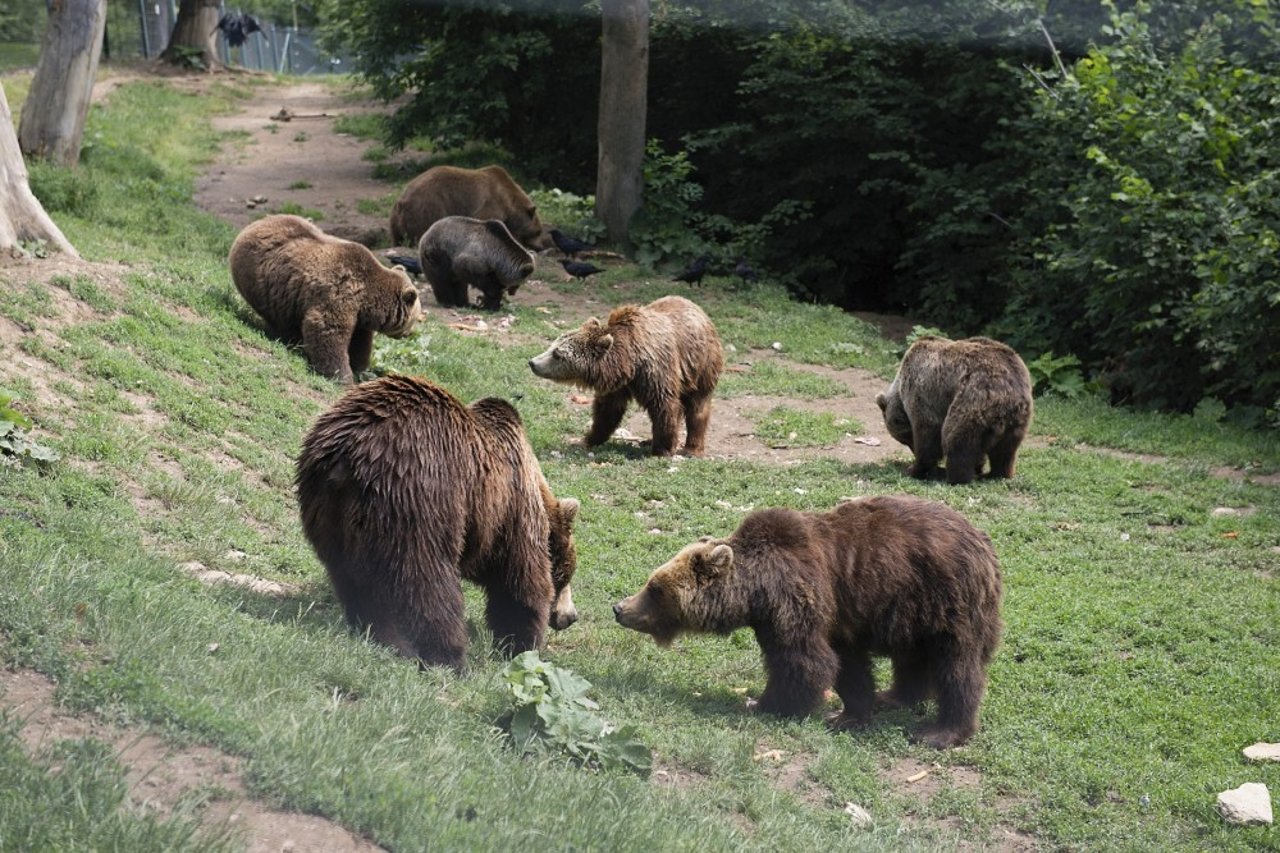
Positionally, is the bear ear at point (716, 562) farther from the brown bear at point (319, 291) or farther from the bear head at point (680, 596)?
the brown bear at point (319, 291)

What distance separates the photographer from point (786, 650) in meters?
6.92

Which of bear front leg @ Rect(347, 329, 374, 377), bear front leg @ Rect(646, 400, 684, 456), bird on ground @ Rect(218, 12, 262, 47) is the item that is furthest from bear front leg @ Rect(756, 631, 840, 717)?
bird on ground @ Rect(218, 12, 262, 47)

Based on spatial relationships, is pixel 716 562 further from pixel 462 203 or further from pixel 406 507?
pixel 462 203

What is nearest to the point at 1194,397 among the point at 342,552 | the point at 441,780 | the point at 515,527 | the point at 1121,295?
the point at 1121,295

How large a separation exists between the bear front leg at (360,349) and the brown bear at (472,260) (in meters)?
4.35

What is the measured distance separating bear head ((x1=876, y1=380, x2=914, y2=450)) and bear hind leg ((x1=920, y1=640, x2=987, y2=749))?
17.8 ft

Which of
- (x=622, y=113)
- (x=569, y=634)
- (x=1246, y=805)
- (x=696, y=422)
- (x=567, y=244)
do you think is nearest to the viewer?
(x=1246, y=805)

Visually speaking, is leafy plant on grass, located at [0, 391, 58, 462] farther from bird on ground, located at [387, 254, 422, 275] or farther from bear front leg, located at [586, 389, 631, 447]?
bird on ground, located at [387, 254, 422, 275]

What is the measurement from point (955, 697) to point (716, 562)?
55.8 inches

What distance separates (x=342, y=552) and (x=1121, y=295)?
12.6 metres

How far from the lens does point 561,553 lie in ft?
24.5

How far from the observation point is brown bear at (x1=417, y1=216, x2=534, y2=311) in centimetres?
1698

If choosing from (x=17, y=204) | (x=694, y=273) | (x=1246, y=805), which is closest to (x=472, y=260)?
(x=694, y=273)

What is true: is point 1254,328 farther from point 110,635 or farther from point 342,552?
point 110,635
